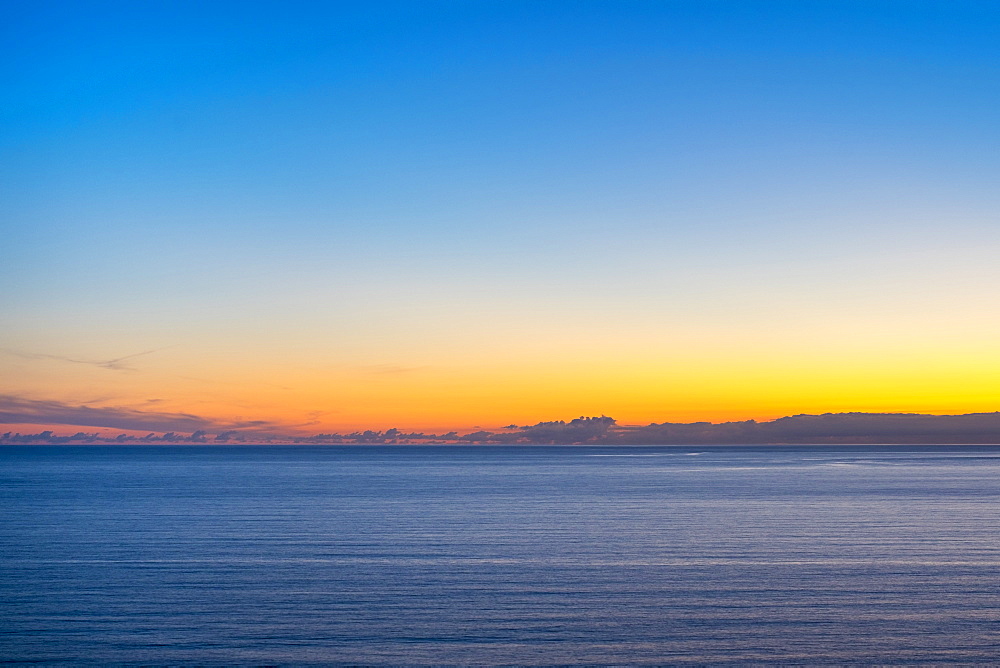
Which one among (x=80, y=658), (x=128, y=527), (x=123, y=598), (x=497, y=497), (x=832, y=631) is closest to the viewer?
(x=80, y=658)

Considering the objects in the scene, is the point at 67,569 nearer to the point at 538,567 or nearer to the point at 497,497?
the point at 538,567

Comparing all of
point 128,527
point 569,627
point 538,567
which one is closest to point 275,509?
point 128,527

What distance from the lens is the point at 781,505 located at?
53.8 m

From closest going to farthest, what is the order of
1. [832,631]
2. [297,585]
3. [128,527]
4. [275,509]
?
[832,631]
[297,585]
[128,527]
[275,509]

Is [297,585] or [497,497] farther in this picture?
[497,497]

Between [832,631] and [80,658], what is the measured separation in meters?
15.8

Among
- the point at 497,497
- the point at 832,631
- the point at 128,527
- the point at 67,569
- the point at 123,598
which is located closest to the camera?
the point at 832,631

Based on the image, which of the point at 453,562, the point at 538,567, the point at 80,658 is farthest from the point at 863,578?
the point at 80,658

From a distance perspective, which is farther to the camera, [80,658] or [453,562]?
[453,562]

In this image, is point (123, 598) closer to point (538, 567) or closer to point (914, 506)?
point (538, 567)

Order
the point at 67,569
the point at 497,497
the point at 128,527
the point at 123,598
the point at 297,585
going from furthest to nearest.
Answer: the point at 497,497, the point at 128,527, the point at 67,569, the point at 297,585, the point at 123,598

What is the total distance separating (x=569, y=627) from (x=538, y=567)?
8.60 metres

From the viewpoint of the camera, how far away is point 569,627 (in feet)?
62.1

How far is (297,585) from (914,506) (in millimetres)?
42164
